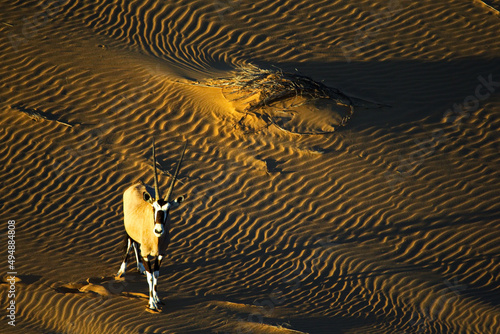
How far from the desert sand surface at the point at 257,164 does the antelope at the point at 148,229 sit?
560 millimetres

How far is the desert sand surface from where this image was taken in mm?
Result: 7973

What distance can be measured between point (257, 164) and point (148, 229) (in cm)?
389

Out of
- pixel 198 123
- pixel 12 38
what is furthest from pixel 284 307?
pixel 12 38

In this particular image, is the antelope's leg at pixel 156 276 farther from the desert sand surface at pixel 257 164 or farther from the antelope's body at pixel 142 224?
the desert sand surface at pixel 257 164

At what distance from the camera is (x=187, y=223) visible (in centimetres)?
918

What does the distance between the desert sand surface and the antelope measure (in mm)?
560

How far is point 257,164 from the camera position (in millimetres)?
9992

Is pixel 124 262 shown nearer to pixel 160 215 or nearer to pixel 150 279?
pixel 150 279

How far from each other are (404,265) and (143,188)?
20.3ft

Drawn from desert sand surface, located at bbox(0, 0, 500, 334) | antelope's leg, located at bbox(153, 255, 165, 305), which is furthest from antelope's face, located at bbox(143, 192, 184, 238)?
desert sand surface, located at bbox(0, 0, 500, 334)

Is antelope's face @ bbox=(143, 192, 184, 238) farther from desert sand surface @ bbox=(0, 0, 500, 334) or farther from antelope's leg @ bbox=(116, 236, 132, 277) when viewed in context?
desert sand surface @ bbox=(0, 0, 500, 334)

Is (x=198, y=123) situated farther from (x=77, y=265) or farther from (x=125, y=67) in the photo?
(x=77, y=265)

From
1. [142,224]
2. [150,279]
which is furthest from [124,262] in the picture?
[142,224]

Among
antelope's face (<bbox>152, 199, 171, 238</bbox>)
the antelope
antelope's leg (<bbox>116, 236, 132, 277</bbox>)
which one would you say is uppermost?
antelope's face (<bbox>152, 199, 171, 238</bbox>)
